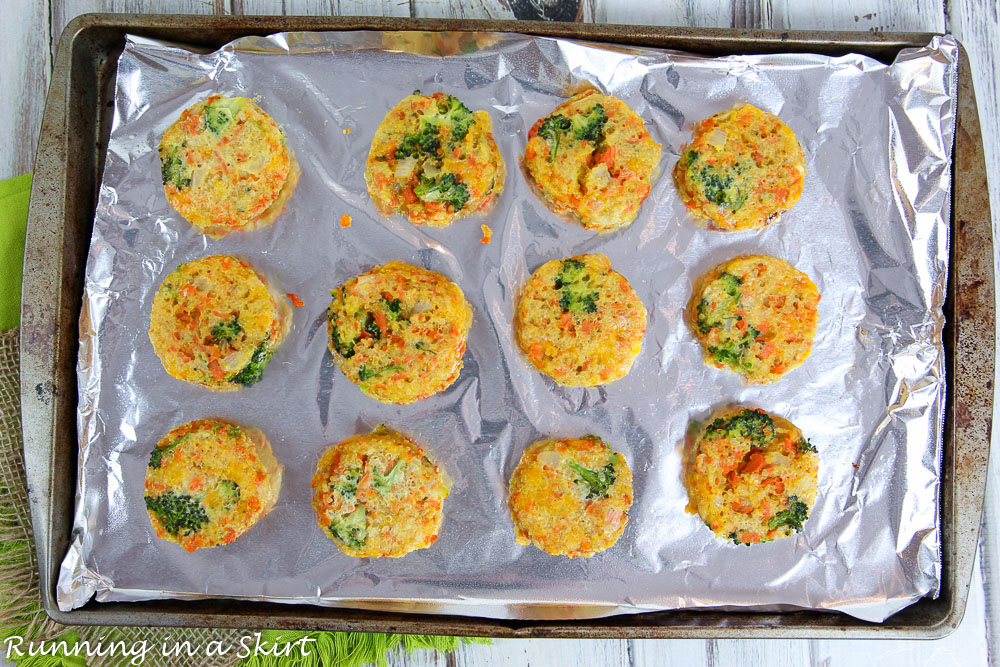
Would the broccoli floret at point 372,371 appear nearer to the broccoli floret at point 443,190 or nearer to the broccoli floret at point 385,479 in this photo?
the broccoli floret at point 385,479

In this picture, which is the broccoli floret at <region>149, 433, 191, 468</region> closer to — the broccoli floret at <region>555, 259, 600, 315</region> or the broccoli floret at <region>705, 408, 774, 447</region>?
the broccoli floret at <region>555, 259, 600, 315</region>

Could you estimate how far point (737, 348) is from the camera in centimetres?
360

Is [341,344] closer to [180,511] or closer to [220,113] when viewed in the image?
[180,511]

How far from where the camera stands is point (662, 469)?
3.74 metres

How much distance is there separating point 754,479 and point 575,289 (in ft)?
4.55

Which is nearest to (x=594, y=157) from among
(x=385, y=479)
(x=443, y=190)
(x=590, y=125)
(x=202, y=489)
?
(x=590, y=125)

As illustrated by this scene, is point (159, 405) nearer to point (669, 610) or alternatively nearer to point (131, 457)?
point (131, 457)

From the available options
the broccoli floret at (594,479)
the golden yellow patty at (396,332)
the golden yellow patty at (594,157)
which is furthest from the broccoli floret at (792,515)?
the golden yellow patty at (396,332)

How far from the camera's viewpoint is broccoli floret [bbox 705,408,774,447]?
360cm

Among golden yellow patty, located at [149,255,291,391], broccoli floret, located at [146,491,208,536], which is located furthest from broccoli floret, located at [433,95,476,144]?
broccoli floret, located at [146,491,208,536]

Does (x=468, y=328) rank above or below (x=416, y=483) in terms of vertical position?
above

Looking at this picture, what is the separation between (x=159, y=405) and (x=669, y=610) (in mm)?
3070

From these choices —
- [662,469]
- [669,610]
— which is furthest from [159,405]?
[669,610]

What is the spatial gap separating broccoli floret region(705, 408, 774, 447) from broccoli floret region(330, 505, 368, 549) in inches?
75.5
